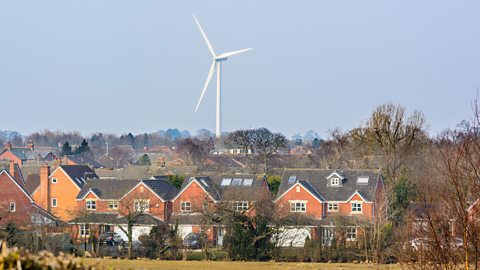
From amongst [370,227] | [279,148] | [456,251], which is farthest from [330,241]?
[279,148]

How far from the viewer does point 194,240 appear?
53031 millimetres

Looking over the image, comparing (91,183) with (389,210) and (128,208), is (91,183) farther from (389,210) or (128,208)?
(389,210)

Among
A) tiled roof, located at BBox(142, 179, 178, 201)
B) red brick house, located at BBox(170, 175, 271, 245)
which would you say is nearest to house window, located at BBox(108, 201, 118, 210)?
tiled roof, located at BBox(142, 179, 178, 201)

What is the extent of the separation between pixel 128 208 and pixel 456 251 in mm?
37749

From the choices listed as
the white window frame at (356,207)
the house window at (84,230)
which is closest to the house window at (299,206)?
the white window frame at (356,207)

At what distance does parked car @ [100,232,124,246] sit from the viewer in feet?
174

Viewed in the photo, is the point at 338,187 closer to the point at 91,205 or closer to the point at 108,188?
the point at 108,188

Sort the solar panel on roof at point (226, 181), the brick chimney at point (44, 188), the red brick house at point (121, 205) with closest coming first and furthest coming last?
the red brick house at point (121, 205) < the solar panel on roof at point (226, 181) < the brick chimney at point (44, 188)

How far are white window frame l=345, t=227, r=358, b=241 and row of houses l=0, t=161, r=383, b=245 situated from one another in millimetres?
1216

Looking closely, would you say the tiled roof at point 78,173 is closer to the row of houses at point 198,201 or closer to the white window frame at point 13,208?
the row of houses at point 198,201

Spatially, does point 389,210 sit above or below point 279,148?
below

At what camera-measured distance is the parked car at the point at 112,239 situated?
52.9 meters

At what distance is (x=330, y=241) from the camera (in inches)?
1993

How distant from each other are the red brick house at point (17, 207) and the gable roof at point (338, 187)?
15.3 m
